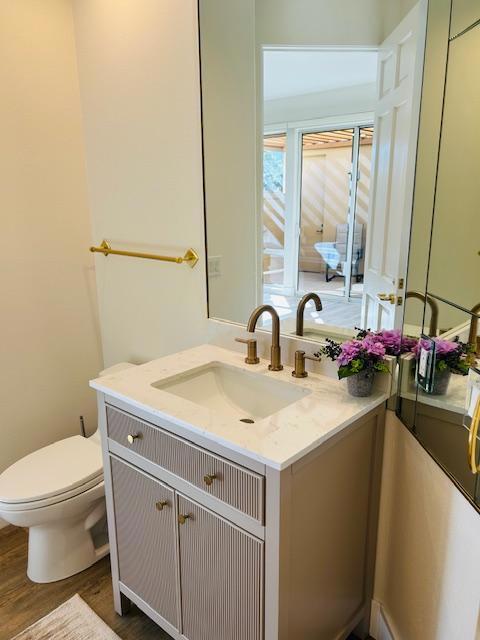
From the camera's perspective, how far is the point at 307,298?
64.3 inches

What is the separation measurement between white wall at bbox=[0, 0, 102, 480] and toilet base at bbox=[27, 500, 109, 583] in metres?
0.53

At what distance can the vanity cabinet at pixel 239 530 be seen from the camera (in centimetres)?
112

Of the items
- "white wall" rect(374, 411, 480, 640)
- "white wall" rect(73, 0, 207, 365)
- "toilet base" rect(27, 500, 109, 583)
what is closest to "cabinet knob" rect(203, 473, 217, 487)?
"white wall" rect(374, 411, 480, 640)

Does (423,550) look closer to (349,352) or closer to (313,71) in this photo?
(349,352)

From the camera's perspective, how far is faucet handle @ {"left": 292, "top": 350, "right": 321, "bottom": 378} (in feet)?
4.84

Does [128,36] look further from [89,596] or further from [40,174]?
[89,596]

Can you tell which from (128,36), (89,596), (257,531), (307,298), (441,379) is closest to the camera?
(257,531)

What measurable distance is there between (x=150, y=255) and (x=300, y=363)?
3.04 feet

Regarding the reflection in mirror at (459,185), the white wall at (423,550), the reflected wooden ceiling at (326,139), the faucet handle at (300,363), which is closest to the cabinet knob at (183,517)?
the faucet handle at (300,363)

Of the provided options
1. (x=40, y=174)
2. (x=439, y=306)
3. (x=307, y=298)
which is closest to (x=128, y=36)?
(x=40, y=174)

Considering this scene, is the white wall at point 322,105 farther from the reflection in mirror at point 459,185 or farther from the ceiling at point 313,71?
the reflection in mirror at point 459,185

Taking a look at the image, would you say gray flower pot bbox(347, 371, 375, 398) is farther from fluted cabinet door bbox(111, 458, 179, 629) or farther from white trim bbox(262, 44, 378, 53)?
white trim bbox(262, 44, 378, 53)

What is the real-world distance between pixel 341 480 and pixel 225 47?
163 cm

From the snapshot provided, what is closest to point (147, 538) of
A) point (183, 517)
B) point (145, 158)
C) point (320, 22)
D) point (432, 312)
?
point (183, 517)
